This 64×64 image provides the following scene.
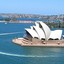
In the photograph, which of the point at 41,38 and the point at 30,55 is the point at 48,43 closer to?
the point at 41,38

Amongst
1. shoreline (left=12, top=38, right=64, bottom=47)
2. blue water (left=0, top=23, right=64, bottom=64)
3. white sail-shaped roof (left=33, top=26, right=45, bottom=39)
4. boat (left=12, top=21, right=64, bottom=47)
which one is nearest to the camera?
blue water (left=0, top=23, right=64, bottom=64)

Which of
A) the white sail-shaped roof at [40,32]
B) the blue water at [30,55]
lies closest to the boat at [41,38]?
the white sail-shaped roof at [40,32]

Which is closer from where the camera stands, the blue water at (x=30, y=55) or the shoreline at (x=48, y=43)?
the blue water at (x=30, y=55)

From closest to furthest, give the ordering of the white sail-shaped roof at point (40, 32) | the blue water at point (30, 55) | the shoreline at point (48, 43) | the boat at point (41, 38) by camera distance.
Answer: the blue water at point (30, 55) < the shoreline at point (48, 43) < the boat at point (41, 38) < the white sail-shaped roof at point (40, 32)

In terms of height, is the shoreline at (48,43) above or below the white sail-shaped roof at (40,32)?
below

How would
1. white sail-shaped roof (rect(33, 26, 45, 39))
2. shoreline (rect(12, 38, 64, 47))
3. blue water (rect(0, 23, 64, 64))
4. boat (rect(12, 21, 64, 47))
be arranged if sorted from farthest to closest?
white sail-shaped roof (rect(33, 26, 45, 39)) < boat (rect(12, 21, 64, 47)) < shoreline (rect(12, 38, 64, 47)) < blue water (rect(0, 23, 64, 64))

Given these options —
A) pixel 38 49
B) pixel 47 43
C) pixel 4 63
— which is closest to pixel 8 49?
pixel 38 49

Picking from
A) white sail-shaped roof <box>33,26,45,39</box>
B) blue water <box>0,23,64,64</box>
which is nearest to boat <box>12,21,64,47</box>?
white sail-shaped roof <box>33,26,45,39</box>

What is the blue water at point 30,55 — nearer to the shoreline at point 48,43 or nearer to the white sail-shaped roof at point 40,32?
the shoreline at point 48,43

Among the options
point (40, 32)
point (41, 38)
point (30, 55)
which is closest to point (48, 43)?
point (41, 38)

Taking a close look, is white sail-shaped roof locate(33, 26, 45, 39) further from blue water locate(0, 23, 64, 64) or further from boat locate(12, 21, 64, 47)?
blue water locate(0, 23, 64, 64)

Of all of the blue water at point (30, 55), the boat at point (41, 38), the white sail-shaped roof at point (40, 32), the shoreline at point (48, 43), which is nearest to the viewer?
the blue water at point (30, 55)
